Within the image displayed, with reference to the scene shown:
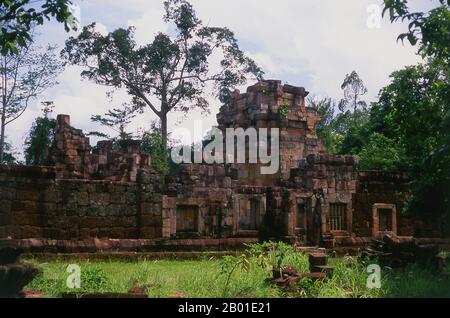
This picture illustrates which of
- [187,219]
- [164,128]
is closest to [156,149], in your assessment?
[164,128]

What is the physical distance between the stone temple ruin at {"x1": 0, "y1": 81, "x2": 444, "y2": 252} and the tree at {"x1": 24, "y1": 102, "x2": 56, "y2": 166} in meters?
8.17

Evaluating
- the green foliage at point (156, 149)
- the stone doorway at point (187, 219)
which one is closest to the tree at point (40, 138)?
the green foliage at point (156, 149)

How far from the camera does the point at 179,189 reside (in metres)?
15.7

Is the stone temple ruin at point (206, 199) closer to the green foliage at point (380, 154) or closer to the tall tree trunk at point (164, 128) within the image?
the green foliage at point (380, 154)

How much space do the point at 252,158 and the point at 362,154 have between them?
5.37 m

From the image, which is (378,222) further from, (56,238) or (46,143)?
(46,143)

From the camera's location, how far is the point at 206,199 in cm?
1605

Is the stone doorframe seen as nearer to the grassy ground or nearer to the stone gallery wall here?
the stone gallery wall

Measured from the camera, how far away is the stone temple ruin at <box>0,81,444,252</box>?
13.4 metres

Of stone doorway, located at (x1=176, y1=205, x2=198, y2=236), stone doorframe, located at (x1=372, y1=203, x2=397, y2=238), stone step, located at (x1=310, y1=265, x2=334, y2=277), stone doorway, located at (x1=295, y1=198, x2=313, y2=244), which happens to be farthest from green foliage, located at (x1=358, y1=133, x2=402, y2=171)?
stone step, located at (x1=310, y1=265, x2=334, y2=277)

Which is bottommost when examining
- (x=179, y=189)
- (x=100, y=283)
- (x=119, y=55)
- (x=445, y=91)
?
(x=100, y=283)

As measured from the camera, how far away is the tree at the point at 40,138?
29250 mm

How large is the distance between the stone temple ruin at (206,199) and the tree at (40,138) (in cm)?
817
